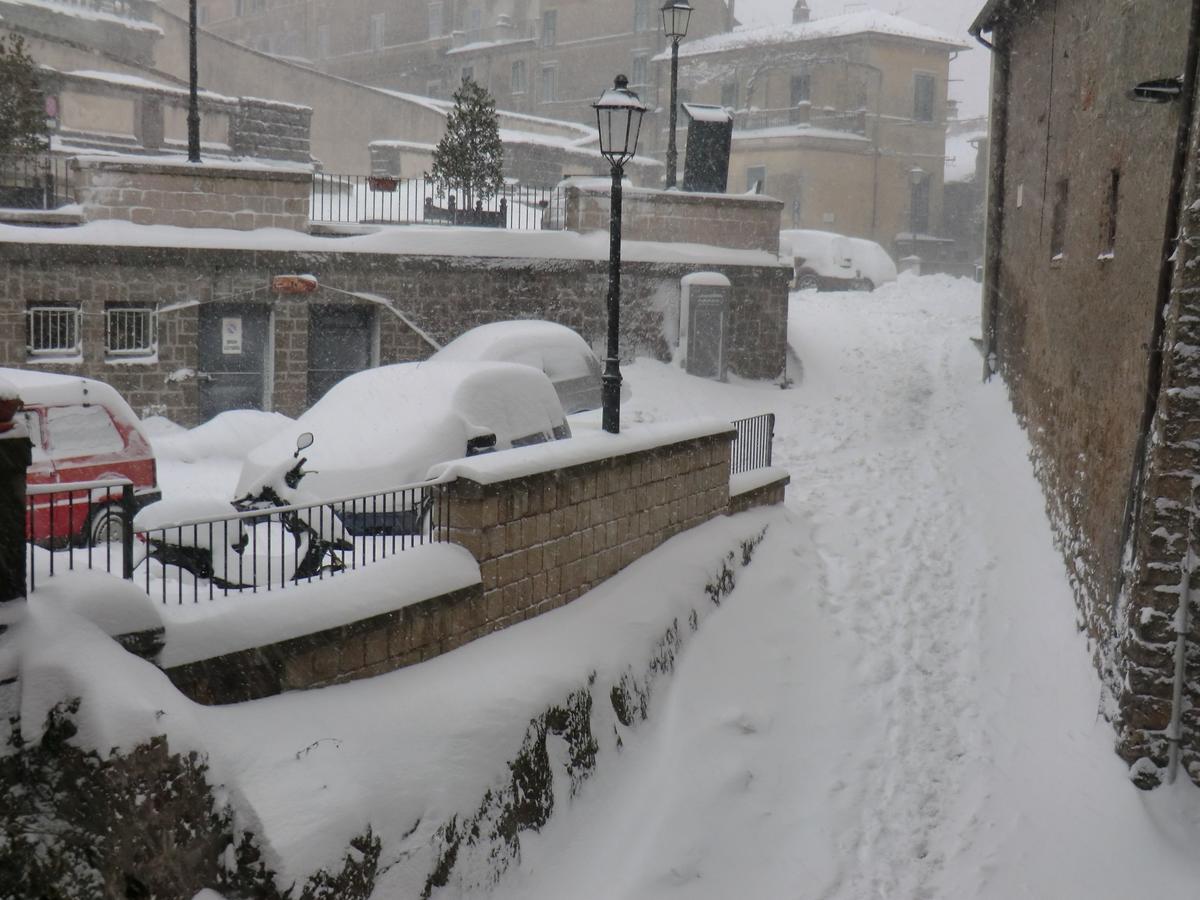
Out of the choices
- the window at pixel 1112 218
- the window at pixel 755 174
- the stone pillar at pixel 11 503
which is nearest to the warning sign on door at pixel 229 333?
the window at pixel 1112 218

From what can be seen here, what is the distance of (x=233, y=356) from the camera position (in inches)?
643

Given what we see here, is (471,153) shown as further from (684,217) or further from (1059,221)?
(1059,221)

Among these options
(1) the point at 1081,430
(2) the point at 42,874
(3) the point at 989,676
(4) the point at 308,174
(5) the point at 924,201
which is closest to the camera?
(2) the point at 42,874

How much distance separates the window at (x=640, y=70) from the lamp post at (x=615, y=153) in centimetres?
3879

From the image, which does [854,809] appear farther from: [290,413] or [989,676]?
[290,413]

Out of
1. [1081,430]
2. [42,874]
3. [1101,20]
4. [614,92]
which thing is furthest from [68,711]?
[1101,20]

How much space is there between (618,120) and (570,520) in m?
3.33

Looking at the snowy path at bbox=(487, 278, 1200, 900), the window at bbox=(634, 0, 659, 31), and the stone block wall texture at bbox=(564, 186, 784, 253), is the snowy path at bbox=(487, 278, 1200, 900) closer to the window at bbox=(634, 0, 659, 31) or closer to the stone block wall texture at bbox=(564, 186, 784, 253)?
the stone block wall texture at bbox=(564, 186, 784, 253)

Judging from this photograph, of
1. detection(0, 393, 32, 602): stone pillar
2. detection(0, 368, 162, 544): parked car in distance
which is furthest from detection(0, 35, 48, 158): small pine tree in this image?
detection(0, 393, 32, 602): stone pillar

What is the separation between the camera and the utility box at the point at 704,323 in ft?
62.1

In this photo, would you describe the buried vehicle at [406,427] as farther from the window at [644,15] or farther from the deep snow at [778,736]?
the window at [644,15]

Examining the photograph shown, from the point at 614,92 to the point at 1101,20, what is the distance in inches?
177

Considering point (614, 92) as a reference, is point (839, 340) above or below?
below

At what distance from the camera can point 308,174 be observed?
648 inches
